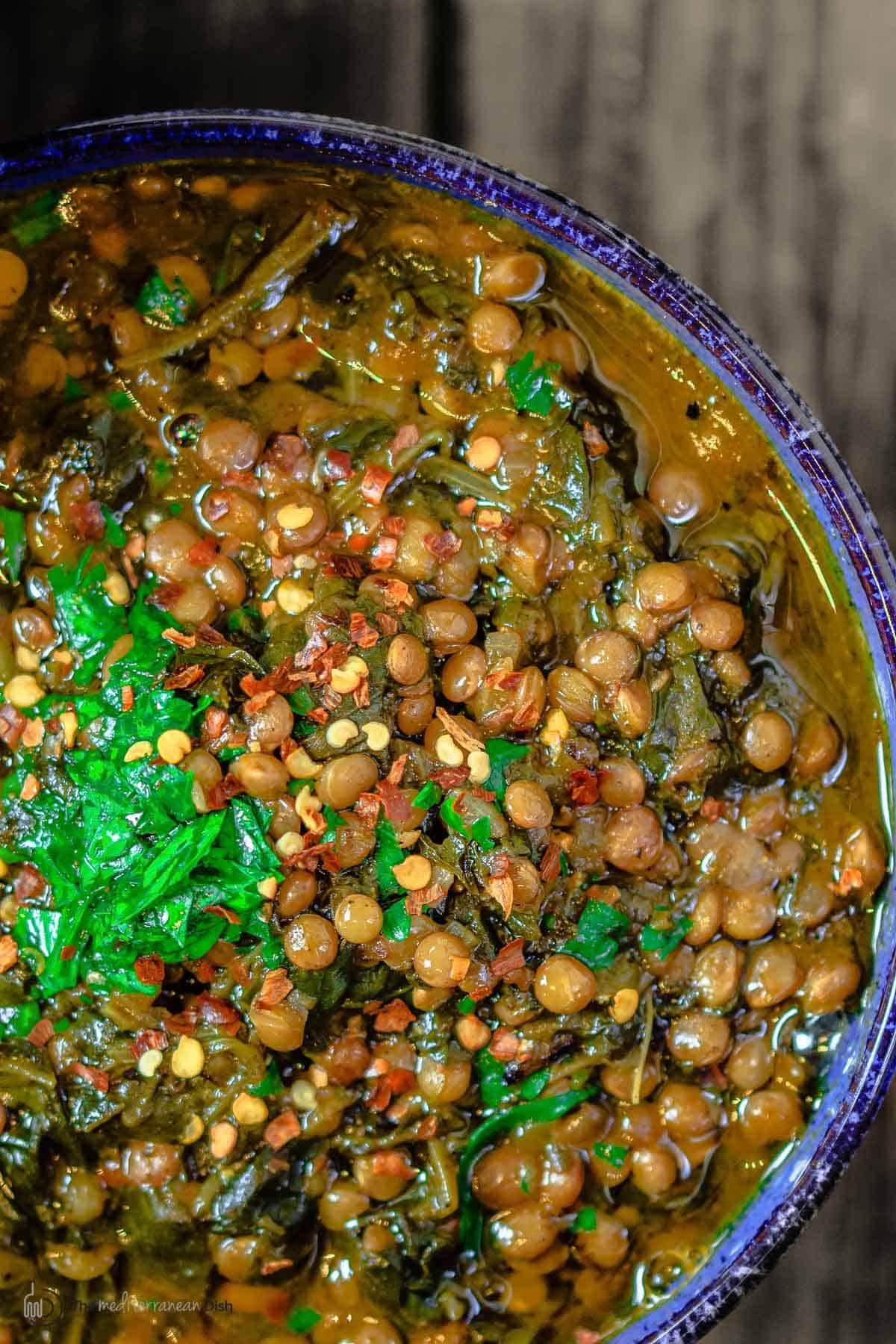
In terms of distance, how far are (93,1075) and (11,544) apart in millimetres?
1128

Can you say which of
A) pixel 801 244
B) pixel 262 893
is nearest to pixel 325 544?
pixel 262 893

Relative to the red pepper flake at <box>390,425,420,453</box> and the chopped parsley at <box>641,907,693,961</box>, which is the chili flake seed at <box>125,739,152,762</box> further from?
the chopped parsley at <box>641,907,693,961</box>

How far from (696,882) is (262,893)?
3.08 ft

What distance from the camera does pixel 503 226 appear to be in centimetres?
216

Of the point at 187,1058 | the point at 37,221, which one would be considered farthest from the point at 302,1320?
the point at 37,221

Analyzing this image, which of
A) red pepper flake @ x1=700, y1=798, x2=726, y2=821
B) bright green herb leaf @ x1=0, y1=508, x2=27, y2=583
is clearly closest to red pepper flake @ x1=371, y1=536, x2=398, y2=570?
bright green herb leaf @ x1=0, y1=508, x2=27, y2=583

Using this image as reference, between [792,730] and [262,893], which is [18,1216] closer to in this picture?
[262,893]

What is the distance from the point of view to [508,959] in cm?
216

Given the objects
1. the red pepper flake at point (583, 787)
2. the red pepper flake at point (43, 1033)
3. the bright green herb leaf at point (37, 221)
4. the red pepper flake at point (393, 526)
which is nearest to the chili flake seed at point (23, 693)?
Result: the red pepper flake at point (43, 1033)

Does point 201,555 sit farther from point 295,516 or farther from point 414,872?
point 414,872

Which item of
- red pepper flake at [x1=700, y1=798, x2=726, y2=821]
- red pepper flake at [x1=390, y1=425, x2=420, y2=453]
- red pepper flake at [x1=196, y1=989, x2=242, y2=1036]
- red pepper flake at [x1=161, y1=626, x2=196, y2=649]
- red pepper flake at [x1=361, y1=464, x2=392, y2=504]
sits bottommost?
red pepper flake at [x1=196, y1=989, x2=242, y2=1036]

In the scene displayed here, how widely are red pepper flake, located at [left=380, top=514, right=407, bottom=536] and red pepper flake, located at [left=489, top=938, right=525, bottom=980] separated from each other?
88cm

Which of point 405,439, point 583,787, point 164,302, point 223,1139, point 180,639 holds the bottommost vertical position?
point 223,1139

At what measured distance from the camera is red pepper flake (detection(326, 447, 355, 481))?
7.13 feet
